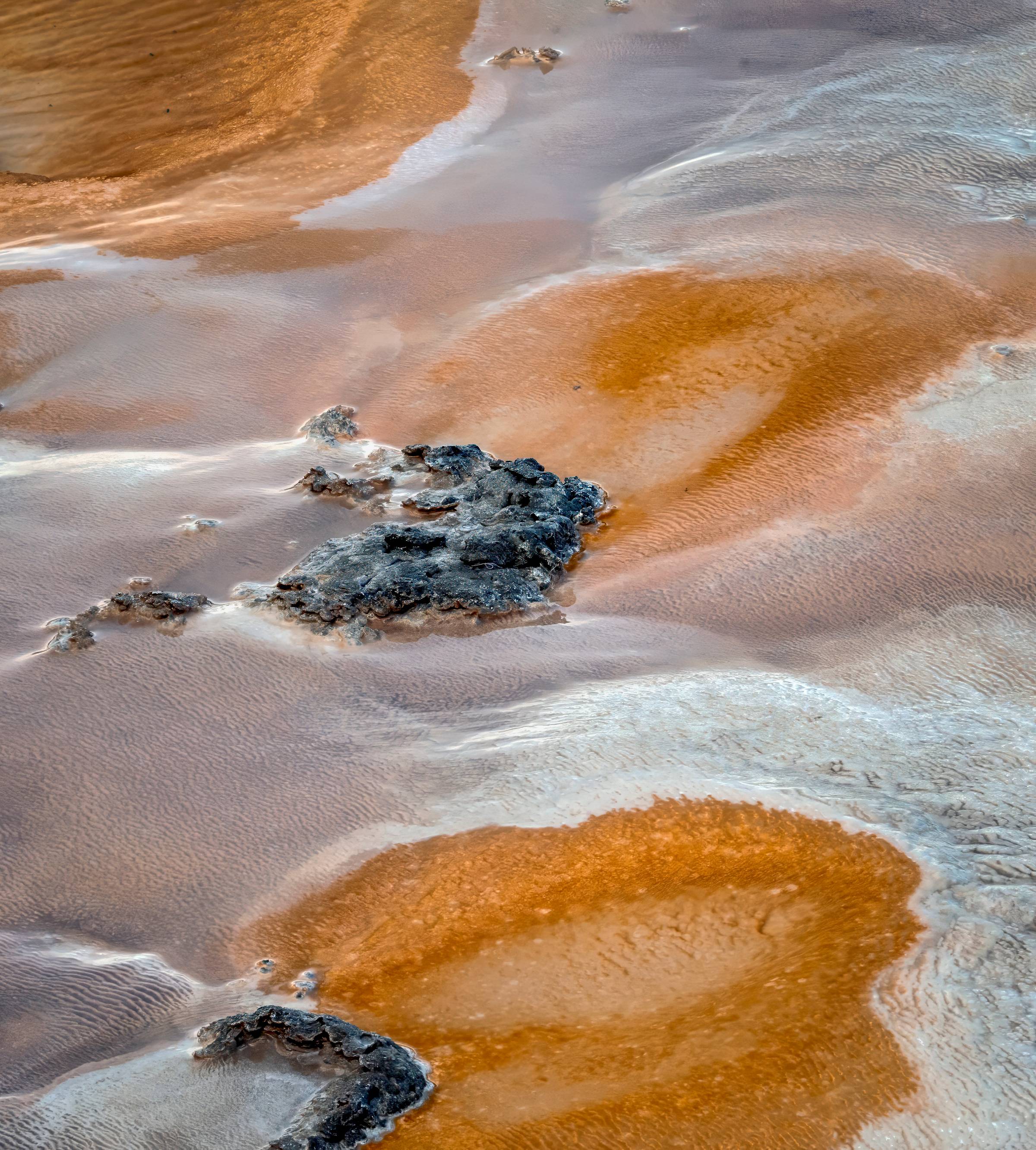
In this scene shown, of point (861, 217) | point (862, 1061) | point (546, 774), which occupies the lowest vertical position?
point (862, 1061)

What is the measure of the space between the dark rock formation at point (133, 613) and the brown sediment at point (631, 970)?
4.94 ft

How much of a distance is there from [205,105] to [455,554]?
5.34 meters

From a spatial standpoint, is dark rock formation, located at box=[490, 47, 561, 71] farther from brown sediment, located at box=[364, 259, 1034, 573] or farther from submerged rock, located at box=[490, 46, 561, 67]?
brown sediment, located at box=[364, 259, 1034, 573]

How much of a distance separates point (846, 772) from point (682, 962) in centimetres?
81

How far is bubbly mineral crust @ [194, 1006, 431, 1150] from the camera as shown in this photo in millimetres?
2703

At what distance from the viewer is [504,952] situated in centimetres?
321

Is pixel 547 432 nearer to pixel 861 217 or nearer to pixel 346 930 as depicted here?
pixel 861 217

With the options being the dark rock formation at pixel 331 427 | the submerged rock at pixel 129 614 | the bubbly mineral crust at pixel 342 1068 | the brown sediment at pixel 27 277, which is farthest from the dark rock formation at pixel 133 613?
the brown sediment at pixel 27 277

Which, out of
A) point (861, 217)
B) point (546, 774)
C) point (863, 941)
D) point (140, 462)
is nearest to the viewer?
point (863, 941)

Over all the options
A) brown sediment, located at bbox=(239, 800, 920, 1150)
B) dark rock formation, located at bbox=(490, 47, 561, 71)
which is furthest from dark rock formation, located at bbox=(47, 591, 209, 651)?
dark rock formation, located at bbox=(490, 47, 561, 71)

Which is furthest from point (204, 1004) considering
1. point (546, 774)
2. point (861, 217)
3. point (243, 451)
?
point (861, 217)

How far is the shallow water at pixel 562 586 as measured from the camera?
2949 millimetres

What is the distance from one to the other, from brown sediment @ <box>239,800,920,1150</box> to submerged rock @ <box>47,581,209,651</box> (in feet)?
4.93

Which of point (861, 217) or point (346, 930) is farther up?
point (861, 217)
